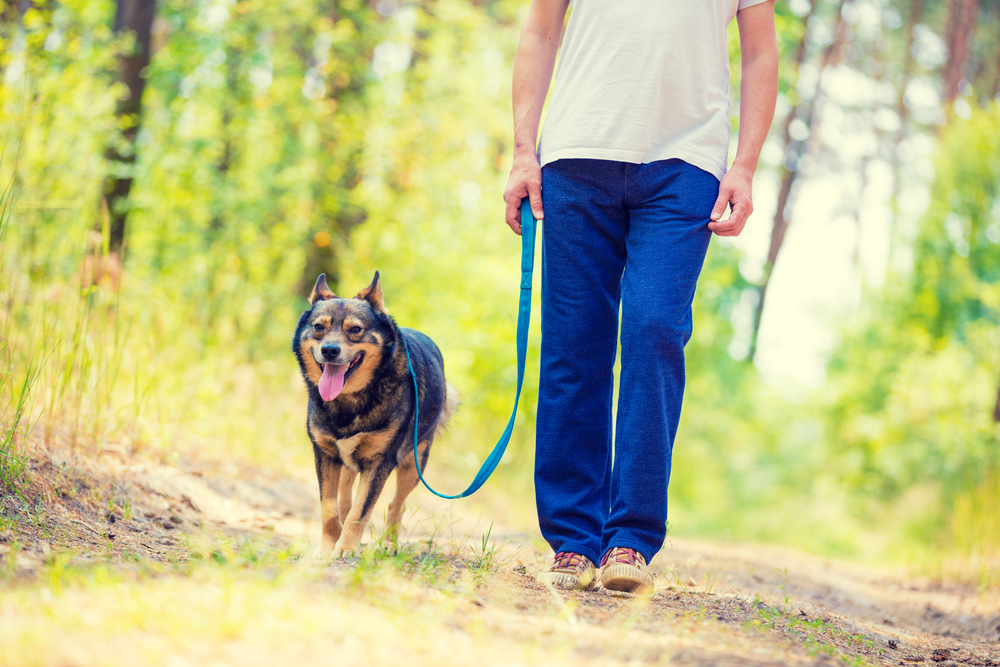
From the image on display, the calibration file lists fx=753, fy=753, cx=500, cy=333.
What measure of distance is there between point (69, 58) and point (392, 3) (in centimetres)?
795

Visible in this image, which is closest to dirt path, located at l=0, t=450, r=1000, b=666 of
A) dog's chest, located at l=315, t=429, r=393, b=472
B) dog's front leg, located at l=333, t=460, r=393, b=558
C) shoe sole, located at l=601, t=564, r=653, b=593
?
shoe sole, located at l=601, t=564, r=653, b=593

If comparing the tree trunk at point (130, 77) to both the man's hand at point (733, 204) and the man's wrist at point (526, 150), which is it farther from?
the man's hand at point (733, 204)

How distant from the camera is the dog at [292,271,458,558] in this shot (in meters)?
3.29

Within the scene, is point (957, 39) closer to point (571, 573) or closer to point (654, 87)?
point (654, 87)

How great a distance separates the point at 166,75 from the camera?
28.6 ft

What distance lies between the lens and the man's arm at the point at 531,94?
2.87 meters

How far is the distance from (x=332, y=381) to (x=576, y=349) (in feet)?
3.75

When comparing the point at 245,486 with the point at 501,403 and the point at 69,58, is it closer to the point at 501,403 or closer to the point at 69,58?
the point at 501,403

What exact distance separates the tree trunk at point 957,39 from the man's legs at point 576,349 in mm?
16256

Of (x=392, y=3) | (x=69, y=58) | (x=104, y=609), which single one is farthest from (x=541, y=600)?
(x=392, y=3)

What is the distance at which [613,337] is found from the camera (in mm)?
2834

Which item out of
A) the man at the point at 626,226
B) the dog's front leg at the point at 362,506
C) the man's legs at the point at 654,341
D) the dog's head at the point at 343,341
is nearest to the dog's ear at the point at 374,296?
the dog's head at the point at 343,341

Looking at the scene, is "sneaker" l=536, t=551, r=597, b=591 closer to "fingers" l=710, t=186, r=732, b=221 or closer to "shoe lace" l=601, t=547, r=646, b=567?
"shoe lace" l=601, t=547, r=646, b=567

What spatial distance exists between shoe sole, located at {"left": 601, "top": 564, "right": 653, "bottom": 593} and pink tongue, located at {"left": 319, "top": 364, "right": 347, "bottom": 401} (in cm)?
140
